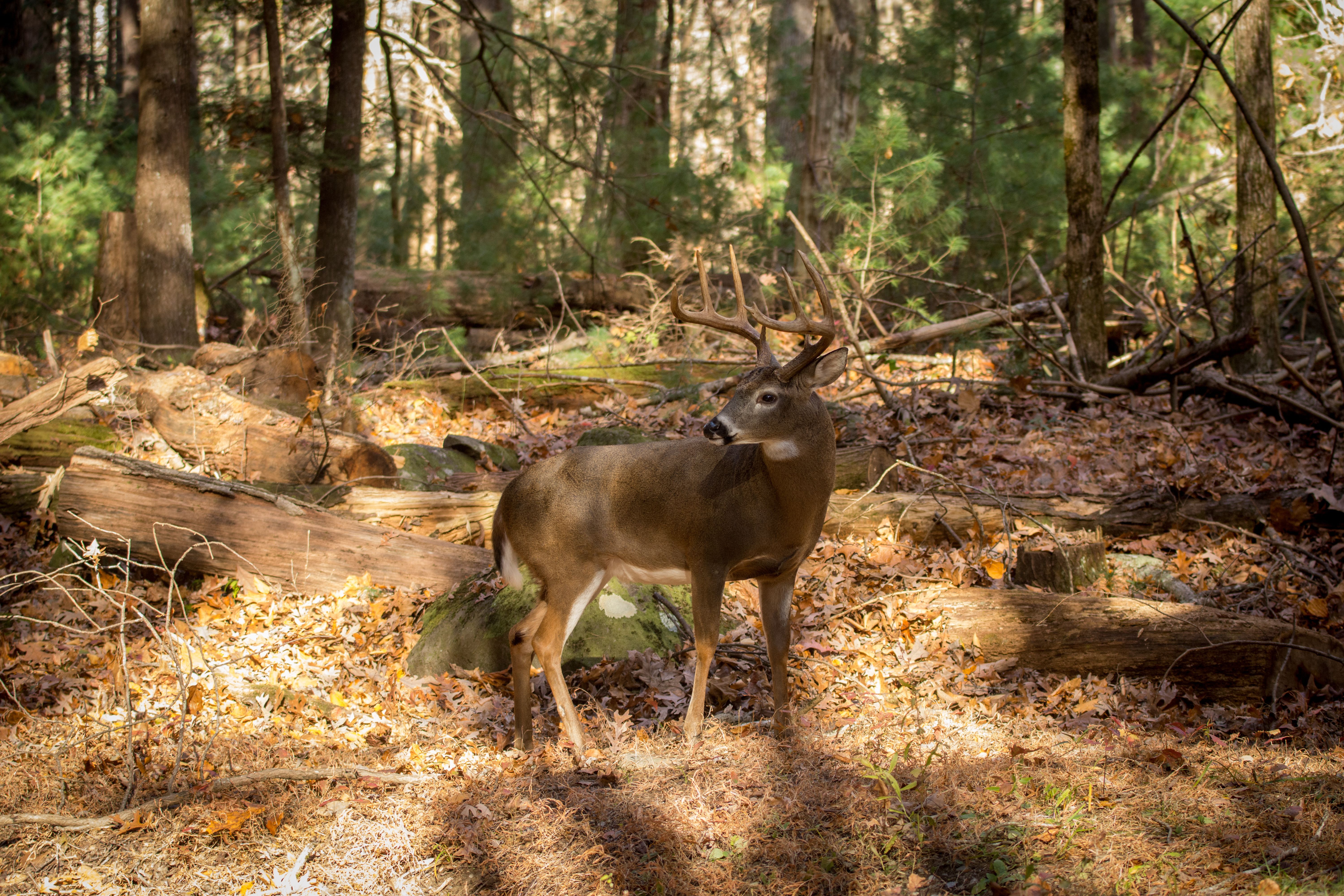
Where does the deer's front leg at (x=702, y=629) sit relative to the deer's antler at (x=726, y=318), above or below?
below

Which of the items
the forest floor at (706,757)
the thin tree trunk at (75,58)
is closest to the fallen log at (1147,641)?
the forest floor at (706,757)

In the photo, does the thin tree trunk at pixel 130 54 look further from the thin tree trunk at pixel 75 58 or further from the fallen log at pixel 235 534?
the fallen log at pixel 235 534

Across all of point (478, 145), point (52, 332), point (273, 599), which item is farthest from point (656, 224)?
point (273, 599)

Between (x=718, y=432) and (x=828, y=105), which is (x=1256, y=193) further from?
(x=718, y=432)

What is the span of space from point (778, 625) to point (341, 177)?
29.5ft

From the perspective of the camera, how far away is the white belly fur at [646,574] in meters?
5.19

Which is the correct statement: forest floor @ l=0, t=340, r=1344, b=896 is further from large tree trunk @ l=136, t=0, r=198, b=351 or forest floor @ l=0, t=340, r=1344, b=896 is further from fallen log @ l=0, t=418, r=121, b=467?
large tree trunk @ l=136, t=0, r=198, b=351

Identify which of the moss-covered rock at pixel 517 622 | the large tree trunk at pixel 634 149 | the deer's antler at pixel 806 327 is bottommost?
the moss-covered rock at pixel 517 622

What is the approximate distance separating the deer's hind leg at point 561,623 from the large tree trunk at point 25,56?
46.7 feet

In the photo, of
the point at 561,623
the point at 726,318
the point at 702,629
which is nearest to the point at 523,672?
the point at 561,623

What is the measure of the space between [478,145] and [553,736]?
54.3 ft

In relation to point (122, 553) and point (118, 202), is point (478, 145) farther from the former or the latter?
point (122, 553)

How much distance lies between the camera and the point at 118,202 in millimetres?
14359

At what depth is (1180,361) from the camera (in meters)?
9.55
